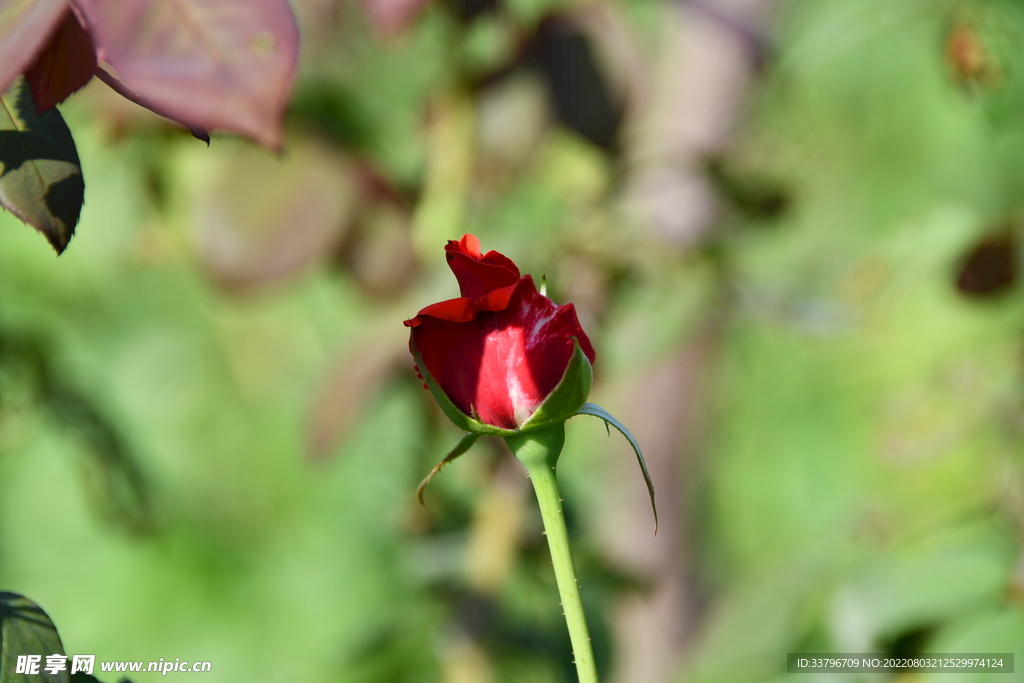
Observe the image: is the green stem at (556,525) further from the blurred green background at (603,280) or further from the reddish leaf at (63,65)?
the blurred green background at (603,280)

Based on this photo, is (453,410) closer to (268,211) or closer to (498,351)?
(498,351)

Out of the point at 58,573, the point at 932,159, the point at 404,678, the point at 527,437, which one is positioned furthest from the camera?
the point at 932,159

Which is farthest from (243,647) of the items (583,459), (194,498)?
(583,459)

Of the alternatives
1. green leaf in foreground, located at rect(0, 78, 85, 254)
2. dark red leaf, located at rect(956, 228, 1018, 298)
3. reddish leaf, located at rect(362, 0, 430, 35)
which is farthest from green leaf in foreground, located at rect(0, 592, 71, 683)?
dark red leaf, located at rect(956, 228, 1018, 298)

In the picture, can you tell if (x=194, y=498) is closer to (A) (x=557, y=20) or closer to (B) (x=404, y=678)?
(B) (x=404, y=678)

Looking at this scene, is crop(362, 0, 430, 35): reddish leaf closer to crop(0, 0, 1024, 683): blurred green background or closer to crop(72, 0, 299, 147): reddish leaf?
crop(0, 0, 1024, 683): blurred green background

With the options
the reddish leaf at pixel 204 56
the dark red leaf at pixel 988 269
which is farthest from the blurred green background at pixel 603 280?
the reddish leaf at pixel 204 56
